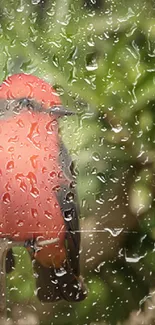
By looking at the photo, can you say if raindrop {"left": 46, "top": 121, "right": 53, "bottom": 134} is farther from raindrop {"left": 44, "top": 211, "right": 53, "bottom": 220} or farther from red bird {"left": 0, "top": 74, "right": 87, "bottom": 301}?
raindrop {"left": 44, "top": 211, "right": 53, "bottom": 220}

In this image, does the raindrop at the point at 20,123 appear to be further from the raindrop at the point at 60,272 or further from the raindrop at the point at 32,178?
the raindrop at the point at 60,272

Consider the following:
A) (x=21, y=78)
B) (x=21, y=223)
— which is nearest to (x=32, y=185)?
(x=21, y=223)

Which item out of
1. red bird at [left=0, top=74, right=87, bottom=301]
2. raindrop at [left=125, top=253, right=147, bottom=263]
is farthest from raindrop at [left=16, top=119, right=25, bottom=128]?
raindrop at [left=125, top=253, right=147, bottom=263]

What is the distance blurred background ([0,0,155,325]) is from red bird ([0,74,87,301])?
0.04 ft

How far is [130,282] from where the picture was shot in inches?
24.2

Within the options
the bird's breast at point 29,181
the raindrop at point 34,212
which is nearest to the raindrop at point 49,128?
the bird's breast at point 29,181

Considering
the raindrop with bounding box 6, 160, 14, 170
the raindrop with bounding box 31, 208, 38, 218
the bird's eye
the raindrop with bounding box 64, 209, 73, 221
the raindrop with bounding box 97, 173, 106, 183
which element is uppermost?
the bird's eye

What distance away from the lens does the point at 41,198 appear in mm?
606

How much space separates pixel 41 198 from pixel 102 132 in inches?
5.0

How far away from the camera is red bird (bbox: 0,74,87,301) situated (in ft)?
1.95

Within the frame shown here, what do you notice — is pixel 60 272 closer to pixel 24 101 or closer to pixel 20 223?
pixel 20 223

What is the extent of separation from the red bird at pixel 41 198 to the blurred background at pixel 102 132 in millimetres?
14

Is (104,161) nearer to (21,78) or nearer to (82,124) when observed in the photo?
(82,124)

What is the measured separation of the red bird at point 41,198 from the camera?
59 centimetres
